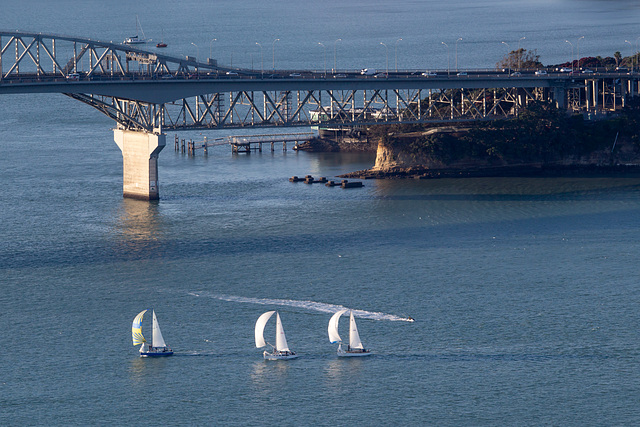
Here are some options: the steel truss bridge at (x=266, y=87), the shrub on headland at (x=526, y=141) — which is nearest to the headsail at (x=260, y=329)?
the steel truss bridge at (x=266, y=87)

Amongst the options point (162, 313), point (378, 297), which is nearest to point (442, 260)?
point (378, 297)

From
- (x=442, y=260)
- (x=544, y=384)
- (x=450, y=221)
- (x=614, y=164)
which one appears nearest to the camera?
(x=544, y=384)

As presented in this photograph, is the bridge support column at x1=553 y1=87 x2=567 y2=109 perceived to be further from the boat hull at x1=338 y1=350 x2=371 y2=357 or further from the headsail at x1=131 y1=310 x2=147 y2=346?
the headsail at x1=131 y1=310 x2=147 y2=346

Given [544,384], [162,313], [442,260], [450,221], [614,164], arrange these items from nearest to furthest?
[544,384] < [162,313] < [442,260] < [450,221] < [614,164]

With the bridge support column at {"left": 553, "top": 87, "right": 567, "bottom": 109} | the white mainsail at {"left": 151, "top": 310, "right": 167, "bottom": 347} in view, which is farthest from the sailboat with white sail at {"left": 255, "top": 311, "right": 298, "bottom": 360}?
the bridge support column at {"left": 553, "top": 87, "right": 567, "bottom": 109}

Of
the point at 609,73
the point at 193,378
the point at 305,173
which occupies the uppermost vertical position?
the point at 609,73

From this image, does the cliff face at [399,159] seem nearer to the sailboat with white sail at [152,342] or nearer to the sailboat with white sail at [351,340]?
the sailboat with white sail at [351,340]

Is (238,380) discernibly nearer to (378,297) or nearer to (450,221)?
(378,297)

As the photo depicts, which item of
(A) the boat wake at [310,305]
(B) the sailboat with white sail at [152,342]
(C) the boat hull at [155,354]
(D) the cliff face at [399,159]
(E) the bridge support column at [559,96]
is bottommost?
(C) the boat hull at [155,354]
